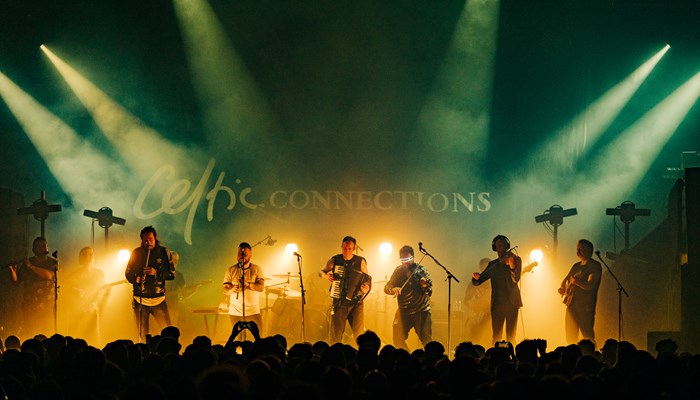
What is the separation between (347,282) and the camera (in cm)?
1252

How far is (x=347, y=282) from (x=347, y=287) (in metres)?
0.08

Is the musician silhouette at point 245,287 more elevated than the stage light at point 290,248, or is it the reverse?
the stage light at point 290,248

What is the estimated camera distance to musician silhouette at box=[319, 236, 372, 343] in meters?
12.5

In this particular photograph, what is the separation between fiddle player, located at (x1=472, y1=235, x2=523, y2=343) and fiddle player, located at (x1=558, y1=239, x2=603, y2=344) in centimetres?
90

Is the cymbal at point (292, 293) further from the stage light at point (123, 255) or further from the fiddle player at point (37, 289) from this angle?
the fiddle player at point (37, 289)

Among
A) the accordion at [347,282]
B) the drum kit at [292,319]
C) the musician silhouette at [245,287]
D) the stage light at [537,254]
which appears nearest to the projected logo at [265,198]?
the stage light at [537,254]

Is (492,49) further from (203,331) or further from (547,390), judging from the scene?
(547,390)

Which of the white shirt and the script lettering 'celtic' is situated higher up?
the script lettering 'celtic'

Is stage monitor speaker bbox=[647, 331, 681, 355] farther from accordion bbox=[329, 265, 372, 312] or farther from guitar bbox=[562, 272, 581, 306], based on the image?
accordion bbox=[329, 265, 372, 312]

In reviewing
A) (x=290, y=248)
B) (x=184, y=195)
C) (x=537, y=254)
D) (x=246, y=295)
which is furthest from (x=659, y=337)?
(x=184, y=195)

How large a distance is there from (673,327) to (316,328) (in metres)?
6.53

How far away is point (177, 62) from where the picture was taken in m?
17.8

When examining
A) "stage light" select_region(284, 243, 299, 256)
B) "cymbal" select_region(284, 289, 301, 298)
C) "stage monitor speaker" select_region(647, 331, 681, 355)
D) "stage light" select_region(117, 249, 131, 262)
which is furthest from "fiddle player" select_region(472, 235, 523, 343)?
"stage light" select_region(117, 249, 131, 262)

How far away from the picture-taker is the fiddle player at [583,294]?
12.5 m
